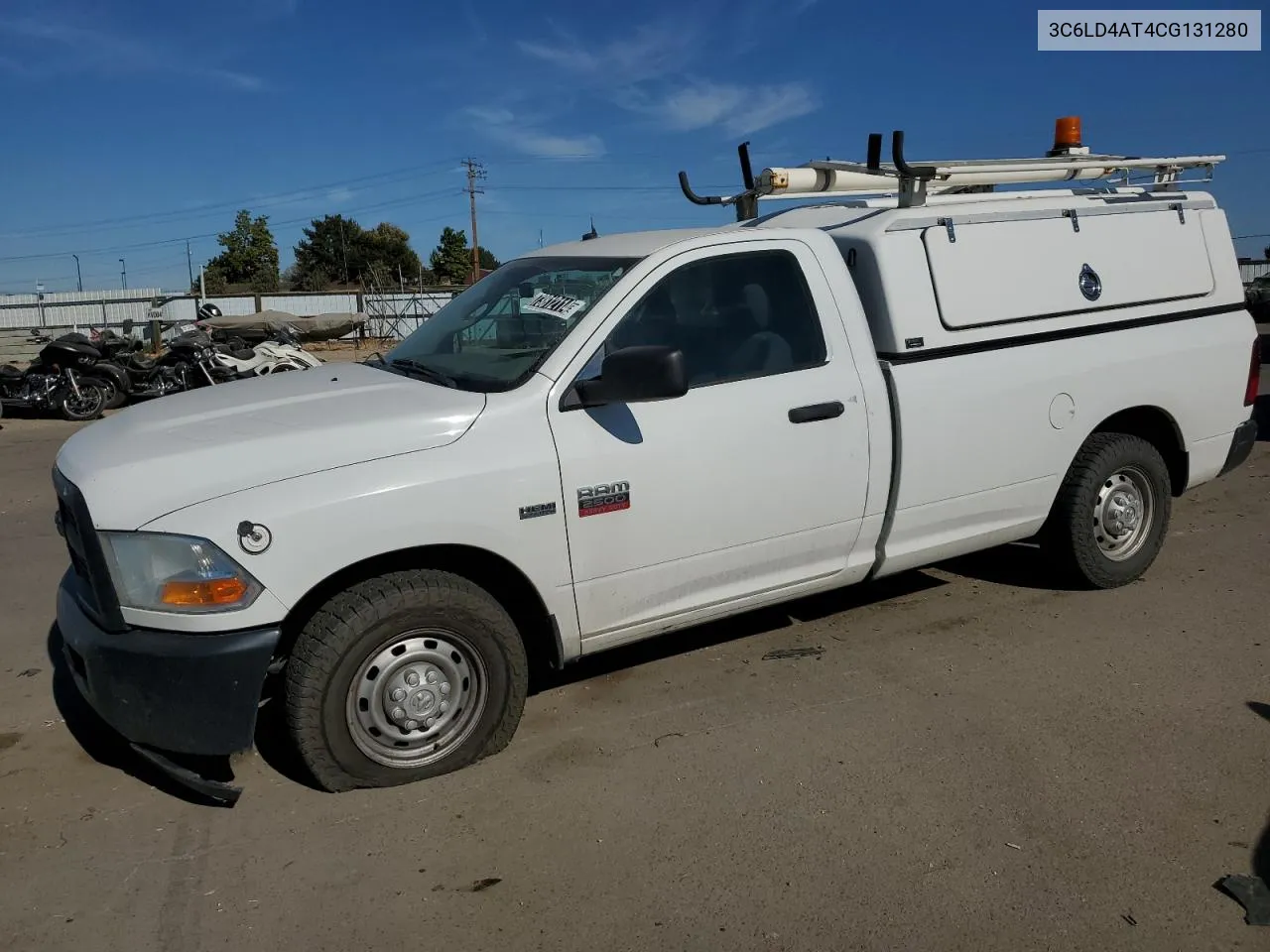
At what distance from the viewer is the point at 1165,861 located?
3.05 m

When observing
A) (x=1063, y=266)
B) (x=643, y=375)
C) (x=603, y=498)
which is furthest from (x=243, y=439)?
(x=1063, y=266)

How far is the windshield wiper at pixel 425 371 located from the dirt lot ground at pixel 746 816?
1.43 metres

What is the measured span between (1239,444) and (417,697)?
190 inches

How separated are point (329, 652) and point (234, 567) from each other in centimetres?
43

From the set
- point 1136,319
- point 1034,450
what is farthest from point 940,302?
point 1136,319

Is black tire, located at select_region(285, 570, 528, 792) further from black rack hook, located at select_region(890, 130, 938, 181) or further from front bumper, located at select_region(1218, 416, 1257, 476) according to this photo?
front bumper, located at select_region(1218, 416, 1257, 476)

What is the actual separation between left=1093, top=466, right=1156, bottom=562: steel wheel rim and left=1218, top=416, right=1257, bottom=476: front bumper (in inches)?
24.2

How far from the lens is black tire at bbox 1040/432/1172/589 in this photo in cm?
514

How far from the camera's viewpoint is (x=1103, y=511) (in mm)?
5293

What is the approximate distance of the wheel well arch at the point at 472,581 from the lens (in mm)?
3396

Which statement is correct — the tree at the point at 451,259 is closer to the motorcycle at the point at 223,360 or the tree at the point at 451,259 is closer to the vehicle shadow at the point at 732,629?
the motorcycle at the point at 223,360

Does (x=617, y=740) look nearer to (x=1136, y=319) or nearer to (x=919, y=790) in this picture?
(x=919, y=790)

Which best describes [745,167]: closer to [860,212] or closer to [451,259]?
[860,212]

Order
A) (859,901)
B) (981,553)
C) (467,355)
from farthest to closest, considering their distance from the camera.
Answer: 1. (981,553)
2. (467,355)
3. (859,901)
